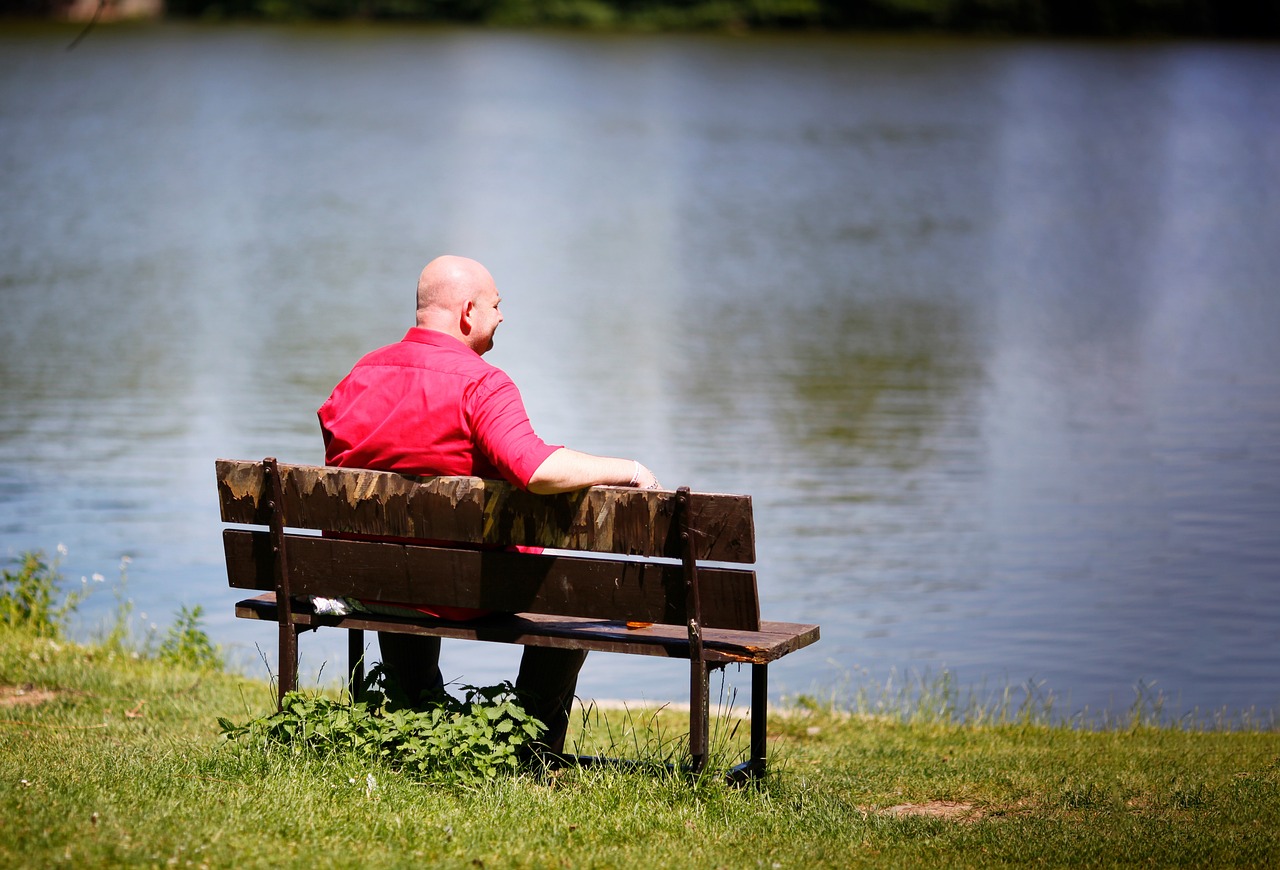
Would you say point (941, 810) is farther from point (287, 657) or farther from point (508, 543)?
point (287, 657)

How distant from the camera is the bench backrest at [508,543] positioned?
4707mm

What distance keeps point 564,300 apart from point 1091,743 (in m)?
17.3

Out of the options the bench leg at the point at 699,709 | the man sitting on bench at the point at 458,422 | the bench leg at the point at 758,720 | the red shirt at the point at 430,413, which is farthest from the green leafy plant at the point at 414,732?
the bench leg at the point at 758,720

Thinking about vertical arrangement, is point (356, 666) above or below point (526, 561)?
below

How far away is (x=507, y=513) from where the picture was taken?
482 cm

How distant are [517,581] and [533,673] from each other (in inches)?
16.9

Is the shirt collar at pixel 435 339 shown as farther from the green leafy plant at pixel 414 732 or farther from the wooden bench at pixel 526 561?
the green leafy plant at pixel 414 732

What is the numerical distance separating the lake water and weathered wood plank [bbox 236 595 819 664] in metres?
3.48

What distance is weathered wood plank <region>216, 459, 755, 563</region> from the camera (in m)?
4.68

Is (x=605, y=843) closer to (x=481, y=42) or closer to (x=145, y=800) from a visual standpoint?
(x=145, y=800)

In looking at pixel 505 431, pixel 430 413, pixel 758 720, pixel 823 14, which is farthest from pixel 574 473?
pixel 823 14

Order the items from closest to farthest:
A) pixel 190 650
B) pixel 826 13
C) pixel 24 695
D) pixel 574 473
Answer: pixel 574 473 < pixel 24 695 < pixel 190 650 < pixel 826 13

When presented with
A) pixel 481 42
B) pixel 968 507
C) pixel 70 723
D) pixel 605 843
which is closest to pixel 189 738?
pixel 70 723

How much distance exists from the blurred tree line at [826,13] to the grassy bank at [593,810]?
70.5 metres
